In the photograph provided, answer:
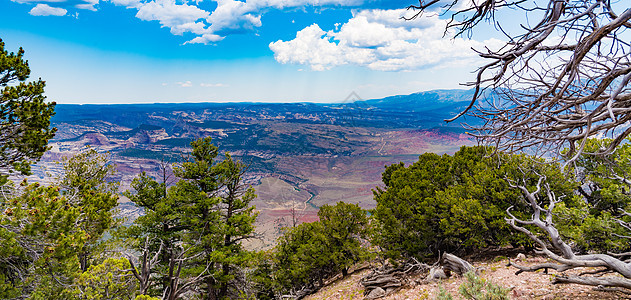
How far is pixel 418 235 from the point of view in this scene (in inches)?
695

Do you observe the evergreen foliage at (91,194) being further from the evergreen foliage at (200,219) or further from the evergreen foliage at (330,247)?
the evergreen foliage at (330,247)

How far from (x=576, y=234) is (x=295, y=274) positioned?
49.4 feet

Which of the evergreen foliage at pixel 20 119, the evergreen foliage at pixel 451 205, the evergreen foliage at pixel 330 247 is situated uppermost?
the evergreen foliage at pixel 20 119

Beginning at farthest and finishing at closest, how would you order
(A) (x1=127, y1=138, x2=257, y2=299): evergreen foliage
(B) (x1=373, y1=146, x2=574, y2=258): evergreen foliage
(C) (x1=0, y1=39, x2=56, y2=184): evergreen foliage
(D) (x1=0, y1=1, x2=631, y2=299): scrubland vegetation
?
(A) (x1=127, y1=138, x2=257, y2=299): evergreen foliage → (B) (x1=373, y1=146, x2=574, y2=258): evergreen foliage → (C) (x1=0, y1=39, x2=56, y2=184): evergreen foliage → (D) (x1=0, y1=1, x2=631, y2=299): scrubland vegetation

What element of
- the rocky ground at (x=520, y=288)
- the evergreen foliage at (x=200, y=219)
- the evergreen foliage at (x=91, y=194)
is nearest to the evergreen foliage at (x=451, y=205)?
the rocky ground at (x=520, y=288)

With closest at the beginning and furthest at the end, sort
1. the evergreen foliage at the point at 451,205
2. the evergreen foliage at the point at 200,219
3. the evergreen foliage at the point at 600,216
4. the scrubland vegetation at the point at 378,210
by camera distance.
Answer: the scrubland vegetation at the point at 378,210, the evergreen foliage at the point at 600,216, the evergreen foliage at the point at 451,205, the evergreen foliage at the point at 200,219

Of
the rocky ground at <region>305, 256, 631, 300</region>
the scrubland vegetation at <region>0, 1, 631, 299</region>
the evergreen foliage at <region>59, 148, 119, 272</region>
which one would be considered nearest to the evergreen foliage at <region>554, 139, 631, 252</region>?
the scrubland vegetation at <region>0, 1, 631, 299</region>

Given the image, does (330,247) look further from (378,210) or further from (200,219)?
(200,219)

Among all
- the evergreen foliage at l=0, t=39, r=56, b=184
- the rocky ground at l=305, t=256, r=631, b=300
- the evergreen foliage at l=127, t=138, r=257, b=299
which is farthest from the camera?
the evergreen foliage at l=127, t=138, r=257, b=299

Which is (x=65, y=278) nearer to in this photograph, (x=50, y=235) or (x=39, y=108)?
(x=50, y=235)

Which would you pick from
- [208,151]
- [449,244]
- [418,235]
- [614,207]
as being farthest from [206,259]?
[614,207]

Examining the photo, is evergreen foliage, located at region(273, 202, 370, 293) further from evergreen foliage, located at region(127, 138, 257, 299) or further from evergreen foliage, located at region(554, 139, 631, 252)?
evergreen foliage, located at region(554, 139, 631, 252)

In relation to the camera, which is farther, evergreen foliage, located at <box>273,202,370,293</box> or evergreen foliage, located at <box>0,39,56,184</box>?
evergreen foliage, located at <box>273,202,370,293</box>

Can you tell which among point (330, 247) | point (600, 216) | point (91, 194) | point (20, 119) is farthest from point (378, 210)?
point (20, 119)
